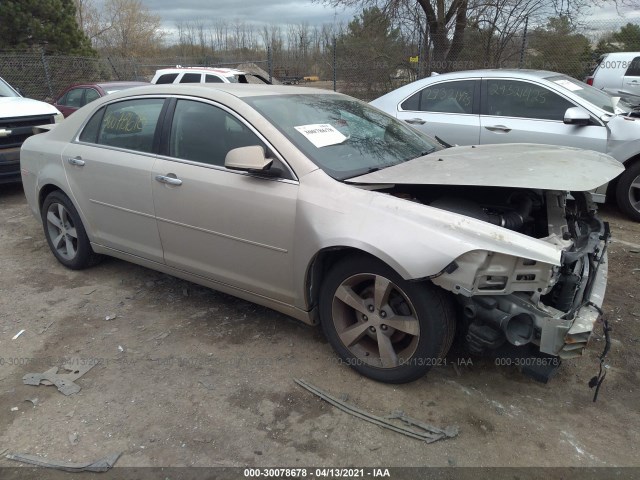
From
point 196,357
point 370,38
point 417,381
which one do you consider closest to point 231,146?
point 196,357

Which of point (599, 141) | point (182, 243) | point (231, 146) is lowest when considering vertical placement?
point (182, 243)

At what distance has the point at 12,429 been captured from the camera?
256cm

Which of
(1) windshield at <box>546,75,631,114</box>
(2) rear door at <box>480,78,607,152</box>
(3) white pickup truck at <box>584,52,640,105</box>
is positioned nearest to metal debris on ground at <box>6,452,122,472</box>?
(2) rear door at <box>480,78,607,152</box>

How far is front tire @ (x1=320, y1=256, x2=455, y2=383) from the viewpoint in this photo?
254 cm

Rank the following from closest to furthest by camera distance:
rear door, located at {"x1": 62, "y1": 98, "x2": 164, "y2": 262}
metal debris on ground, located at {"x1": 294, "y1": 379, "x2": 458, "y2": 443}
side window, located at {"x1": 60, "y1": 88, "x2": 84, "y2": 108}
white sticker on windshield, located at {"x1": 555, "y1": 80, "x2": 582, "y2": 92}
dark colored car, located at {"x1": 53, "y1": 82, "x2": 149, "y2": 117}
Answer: metal debris on ground, located at {"x1": 294, "y1": 379, "x2": 458, "y2": 443}, rear door, located at {"x1": 62, "y1": 98, "x2": 164, "y2": 262}, white sticker on windshield, located at {"x1": 555, "y1": 80, "x2": 582, "y2": 92}, dark colored car, located at {"x1": 53, "y1": 82, "x2": 149, "y2": 117}, side window, located at {"x1": 60, "y1": 88, "x2": 84, "y2": 108}

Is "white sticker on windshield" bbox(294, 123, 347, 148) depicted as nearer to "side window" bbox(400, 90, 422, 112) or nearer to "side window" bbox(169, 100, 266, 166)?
"side window" bbox(169, 100, 266, 166)

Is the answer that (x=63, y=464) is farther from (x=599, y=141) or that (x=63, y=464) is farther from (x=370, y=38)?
(x=370, y=38)

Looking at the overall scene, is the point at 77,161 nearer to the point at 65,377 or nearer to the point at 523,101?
the point at 65,377

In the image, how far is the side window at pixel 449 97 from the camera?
6.09 metres

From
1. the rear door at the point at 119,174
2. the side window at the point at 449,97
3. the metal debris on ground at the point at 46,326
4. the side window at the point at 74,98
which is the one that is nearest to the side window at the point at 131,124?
the rear door at the point at 119,174

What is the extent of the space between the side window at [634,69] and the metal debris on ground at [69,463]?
1170 centimetres

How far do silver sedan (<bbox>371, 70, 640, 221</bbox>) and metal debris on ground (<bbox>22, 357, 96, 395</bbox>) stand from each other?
4.86 meters

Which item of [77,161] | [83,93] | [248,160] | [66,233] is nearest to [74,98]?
[83,93]

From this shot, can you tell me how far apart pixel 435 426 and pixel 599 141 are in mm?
4302
